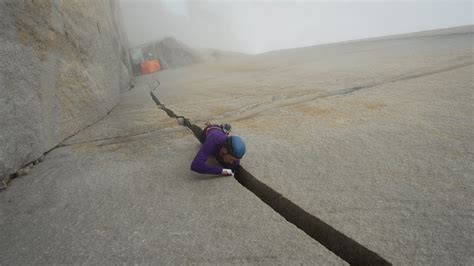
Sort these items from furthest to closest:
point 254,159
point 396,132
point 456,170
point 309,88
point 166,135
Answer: point 309,88, point 166,135, point 396,132, point 254,159, point 456,170

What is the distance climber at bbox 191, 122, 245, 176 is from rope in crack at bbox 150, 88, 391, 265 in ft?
0.46

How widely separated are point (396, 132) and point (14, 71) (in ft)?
10.1

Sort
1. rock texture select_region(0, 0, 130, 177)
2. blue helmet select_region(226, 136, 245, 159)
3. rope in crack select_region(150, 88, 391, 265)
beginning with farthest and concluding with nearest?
rock texture select_region(0, 0, 130, 177) < blue helmet select_region(226, 136, 245, 159) < rope in crack select_region(150, 88, 391, 265)

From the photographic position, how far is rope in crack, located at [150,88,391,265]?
1.46 m

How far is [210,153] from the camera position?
232 centimetres

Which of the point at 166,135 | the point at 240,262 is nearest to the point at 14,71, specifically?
the point at 166,135

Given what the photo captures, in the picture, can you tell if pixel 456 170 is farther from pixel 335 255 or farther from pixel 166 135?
pixel 166 135

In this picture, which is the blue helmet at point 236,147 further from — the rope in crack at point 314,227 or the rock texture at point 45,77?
the rock texture at point 45,77

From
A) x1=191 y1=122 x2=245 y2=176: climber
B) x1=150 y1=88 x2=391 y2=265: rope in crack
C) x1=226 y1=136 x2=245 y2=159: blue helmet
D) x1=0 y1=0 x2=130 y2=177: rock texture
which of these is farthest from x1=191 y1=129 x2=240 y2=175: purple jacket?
x1=0 y1=0 x2=130 y2=177: rock texture

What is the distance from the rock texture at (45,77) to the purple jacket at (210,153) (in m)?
1.40

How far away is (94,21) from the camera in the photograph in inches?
188

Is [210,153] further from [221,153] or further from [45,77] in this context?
[45,77]

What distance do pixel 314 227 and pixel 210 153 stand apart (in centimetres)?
94

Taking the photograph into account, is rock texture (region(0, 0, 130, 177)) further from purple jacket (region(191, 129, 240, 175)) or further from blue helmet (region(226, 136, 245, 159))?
blue helmet (region(226, 136, 245, 159))
